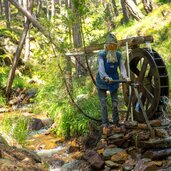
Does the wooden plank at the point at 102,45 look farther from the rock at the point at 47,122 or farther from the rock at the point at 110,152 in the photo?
the rock at the point at 47,122

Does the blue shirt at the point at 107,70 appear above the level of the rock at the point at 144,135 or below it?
above

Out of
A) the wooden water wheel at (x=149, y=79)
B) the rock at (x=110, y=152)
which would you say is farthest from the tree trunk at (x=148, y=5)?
the rock at (x=110, y=152)

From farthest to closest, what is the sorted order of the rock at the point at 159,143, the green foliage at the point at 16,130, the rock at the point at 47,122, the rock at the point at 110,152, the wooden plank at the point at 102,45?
the rock at the point at 47,122
the green foliage at the point at 16,130
the wooden plank at the point at 102,45
the rock at the point at 110,152
the rock at the point at 159,143

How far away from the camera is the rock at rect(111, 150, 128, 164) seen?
21.9ft

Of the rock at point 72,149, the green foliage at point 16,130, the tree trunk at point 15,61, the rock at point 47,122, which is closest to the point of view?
the green foliage at point 16,130

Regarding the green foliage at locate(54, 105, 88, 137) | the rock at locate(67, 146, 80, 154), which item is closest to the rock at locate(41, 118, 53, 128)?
the green foliage at locate(54, 105, 88, 137)

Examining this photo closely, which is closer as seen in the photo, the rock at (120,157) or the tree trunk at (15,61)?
the rock at (120,157)

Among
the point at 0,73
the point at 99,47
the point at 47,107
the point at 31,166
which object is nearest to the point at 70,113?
the point at 99,47

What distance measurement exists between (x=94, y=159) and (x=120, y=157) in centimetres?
50

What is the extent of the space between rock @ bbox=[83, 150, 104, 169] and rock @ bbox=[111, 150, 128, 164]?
0.24 meters

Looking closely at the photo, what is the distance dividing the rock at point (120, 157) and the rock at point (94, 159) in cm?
24

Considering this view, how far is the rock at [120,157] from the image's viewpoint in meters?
6.68

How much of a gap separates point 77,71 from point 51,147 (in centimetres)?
347

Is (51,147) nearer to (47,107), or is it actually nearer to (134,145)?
(134,145)
